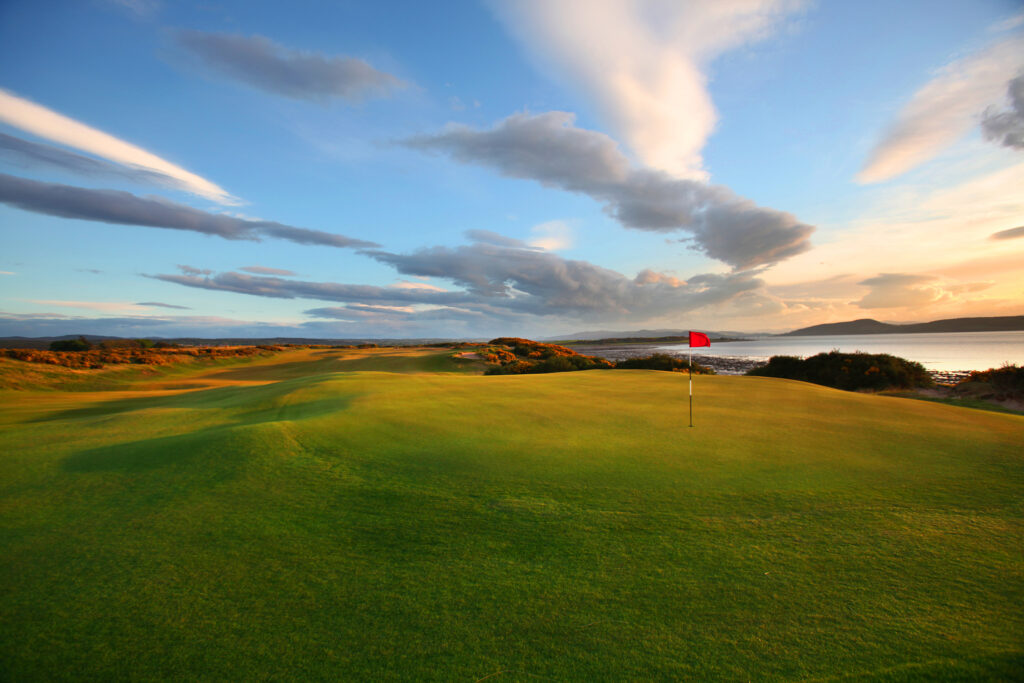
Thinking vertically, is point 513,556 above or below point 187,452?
below

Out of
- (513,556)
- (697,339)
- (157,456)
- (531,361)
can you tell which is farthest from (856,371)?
(157,456)

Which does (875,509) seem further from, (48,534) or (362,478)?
(48,534)

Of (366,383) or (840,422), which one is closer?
(840,422)

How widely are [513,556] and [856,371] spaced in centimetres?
2880

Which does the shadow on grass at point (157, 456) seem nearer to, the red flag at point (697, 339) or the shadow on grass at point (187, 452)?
the shadow on grass at point (187, 452)

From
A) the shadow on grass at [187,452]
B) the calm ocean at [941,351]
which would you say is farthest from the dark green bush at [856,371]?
the shadow on grass at [187,452]

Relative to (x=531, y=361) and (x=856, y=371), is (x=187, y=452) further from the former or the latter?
(x=856, y=371)

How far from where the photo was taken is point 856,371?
24.2 m

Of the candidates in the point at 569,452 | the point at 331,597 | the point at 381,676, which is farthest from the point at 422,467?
the point at 381,676

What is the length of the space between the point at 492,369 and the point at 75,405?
831 inches

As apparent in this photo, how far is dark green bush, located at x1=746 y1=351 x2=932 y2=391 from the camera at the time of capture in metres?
22.4

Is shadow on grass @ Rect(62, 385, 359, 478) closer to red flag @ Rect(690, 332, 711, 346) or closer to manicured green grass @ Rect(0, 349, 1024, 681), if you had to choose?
manicured green grass @ Rect(0, 349, 1024, 681)

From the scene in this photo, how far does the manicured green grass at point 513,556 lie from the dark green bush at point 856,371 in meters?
19.8

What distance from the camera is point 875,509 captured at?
423 cm
